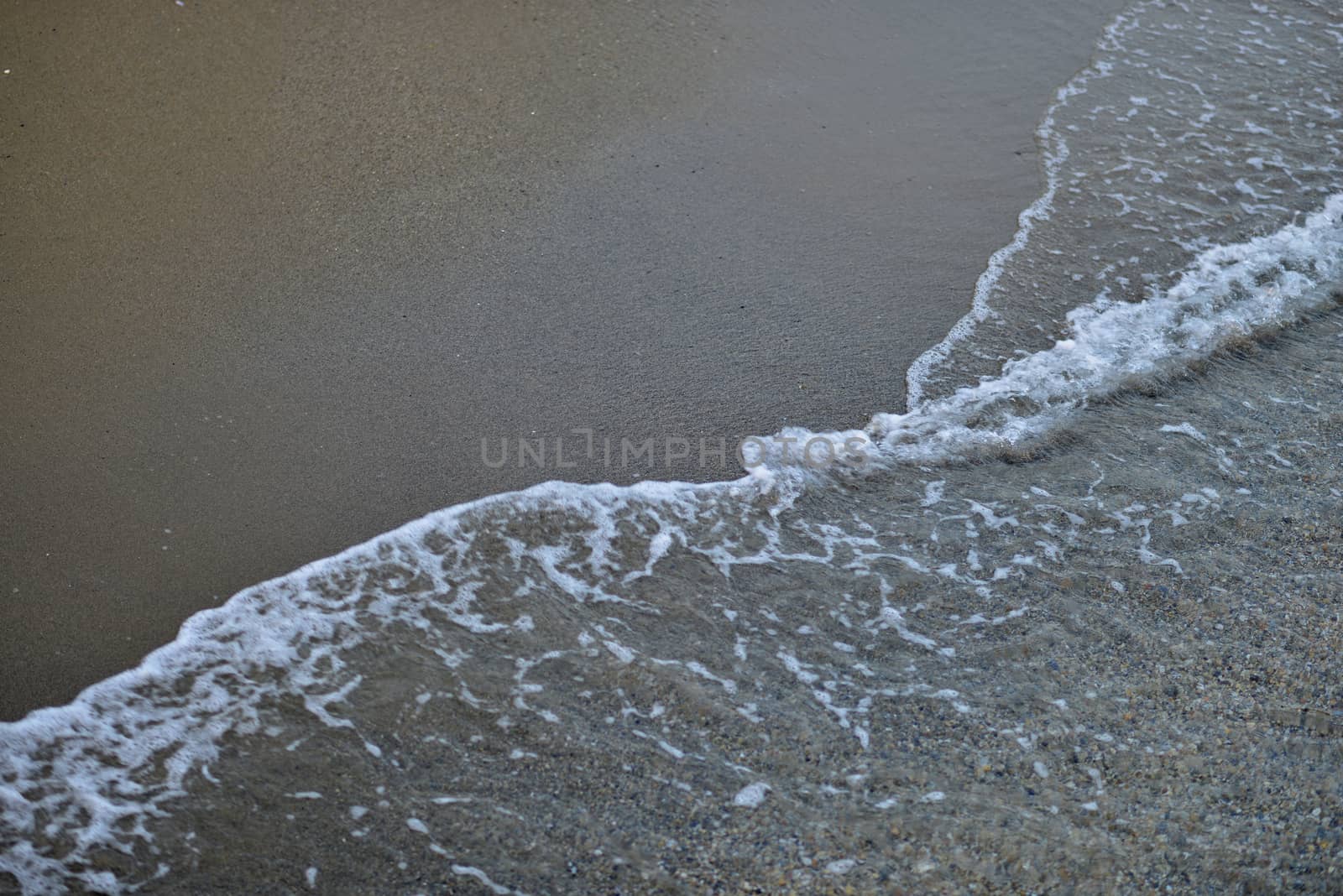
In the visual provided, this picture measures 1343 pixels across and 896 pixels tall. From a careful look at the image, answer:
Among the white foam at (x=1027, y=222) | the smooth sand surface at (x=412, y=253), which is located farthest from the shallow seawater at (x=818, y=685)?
the smooth sand surface at (x=412, y=253)

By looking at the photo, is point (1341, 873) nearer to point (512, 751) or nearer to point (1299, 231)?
point (512, 751)

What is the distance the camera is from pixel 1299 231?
4379 millimetres

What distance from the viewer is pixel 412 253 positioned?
355 cm

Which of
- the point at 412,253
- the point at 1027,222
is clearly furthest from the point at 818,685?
the point at 1027,222

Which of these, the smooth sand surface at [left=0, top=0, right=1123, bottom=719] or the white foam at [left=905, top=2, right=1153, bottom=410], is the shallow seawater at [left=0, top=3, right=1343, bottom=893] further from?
the smooth sand surface at [left=0, top=0, right=1123, bottom=719]

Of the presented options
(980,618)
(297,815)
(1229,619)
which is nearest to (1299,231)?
(1229,619)

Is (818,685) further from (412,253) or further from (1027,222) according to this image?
(1027,222)

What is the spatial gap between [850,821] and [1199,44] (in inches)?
207

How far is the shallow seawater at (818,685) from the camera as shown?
2047 mm

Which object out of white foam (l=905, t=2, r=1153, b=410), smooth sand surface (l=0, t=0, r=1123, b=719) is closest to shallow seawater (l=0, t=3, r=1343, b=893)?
white foam (l=905, t=2, r=1153, b=410)

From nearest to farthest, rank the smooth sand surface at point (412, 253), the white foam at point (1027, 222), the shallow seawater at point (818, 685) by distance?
the shallow seawater at point (818, 685) < the smooth sand surface at point (412, 253) < the white foam at point (1027, 222)

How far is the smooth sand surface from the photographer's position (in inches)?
108

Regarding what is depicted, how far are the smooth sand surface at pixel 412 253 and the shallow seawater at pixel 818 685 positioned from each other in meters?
0.22

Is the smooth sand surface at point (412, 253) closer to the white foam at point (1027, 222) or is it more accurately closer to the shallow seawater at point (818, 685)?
the white foam at point (1027, 222)
